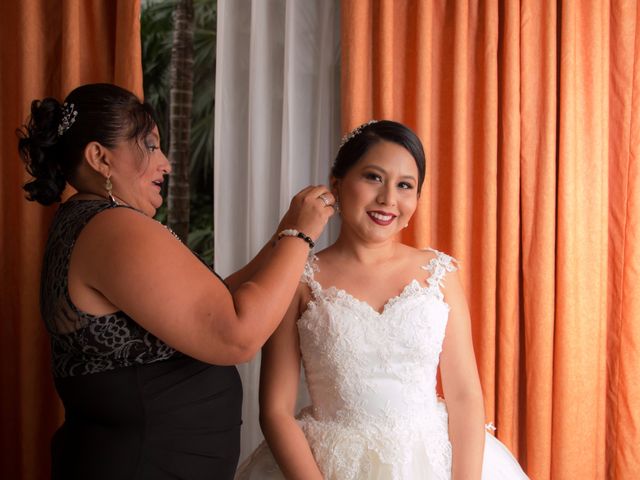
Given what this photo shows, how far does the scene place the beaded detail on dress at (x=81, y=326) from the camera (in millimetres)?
1336

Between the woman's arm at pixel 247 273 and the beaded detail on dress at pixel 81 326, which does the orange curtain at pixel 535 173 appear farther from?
the beaded detail on dress at pixel 81 326

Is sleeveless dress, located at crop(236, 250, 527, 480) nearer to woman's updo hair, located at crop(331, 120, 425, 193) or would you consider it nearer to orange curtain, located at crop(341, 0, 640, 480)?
woman's updo hair, located at crop(331, 120, 425, 193)

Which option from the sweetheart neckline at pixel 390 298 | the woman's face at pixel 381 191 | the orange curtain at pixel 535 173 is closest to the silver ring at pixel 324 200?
the woman's face at pixel 381 191

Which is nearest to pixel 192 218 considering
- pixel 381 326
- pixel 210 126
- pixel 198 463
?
pixel 210 126

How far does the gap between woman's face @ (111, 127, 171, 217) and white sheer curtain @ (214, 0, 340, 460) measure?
93 cm

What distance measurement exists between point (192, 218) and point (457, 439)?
4.79 ft

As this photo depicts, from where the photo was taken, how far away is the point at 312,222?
150 cm

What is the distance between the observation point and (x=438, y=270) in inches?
77.2

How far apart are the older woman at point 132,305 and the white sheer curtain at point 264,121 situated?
0.90 metres

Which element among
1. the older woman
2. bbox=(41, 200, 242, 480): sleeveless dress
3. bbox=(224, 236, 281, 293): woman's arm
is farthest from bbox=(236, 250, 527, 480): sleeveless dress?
bbox=(41, 200, 242, 480): sleeveless dress

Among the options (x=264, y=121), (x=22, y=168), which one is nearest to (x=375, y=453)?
(x=264, y=121)

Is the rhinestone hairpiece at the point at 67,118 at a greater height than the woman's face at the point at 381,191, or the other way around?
the rhinestone hairpiece at the point at 67,118

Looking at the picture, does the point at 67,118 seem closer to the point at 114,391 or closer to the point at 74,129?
the point at 74,129

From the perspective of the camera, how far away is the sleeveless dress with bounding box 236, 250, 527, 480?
1.80 meters
